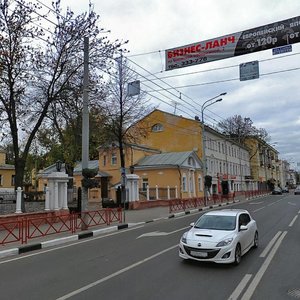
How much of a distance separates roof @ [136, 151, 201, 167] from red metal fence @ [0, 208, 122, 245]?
880 inches

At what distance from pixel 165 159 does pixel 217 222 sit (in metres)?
35.6

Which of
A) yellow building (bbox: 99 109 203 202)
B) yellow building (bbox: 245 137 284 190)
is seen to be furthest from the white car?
yellow building (bbox: 245 137 284 190)

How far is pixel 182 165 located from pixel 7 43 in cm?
2750

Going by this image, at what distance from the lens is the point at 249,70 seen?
54.4ft

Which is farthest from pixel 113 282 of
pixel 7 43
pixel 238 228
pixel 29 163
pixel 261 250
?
pixel 29 163

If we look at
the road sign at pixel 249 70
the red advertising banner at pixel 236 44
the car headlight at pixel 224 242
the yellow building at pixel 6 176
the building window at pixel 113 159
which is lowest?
the car headlight at pixel 224 242

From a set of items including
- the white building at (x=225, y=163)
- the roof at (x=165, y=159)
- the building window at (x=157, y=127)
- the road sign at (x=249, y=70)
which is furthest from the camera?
the white building at (x=225, y=163)

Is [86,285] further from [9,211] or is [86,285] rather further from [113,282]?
[9,211]

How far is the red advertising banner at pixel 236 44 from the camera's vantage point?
14.3 metres

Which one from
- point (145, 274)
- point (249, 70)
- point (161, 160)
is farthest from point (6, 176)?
point (145, 274)

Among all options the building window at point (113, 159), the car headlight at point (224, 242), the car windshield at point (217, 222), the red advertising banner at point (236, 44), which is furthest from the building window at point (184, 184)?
the car headlight at point (224, 242)

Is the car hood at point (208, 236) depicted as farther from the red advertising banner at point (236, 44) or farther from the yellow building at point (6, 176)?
the yellow building at point (6, 176)

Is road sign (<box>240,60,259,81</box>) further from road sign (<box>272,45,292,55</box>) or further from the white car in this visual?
the white car

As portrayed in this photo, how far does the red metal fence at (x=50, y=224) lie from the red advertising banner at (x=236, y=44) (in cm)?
833
